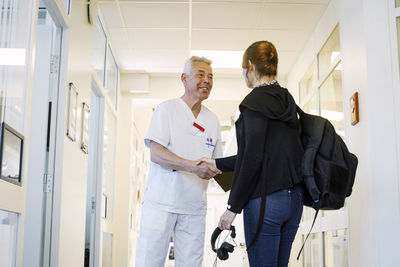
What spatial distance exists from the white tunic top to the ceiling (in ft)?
7.43

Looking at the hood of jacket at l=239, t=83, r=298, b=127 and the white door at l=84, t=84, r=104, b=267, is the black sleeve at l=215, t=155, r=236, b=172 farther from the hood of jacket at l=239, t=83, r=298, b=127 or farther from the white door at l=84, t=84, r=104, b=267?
the white door at l=84, t=84, r=104, b=267

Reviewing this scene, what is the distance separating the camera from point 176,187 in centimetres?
263

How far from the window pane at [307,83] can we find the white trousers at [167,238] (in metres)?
3.10

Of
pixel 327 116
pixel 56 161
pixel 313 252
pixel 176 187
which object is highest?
pixel 327 116

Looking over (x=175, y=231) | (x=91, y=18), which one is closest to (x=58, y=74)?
(x=91, y=18)

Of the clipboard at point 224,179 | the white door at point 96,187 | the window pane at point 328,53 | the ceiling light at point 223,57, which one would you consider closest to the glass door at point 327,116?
the window pane at point 328,53

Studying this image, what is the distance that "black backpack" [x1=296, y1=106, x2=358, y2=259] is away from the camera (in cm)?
199

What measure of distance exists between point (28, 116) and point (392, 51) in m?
2.20

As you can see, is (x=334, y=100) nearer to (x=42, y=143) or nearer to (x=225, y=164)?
(x=225, y=164)

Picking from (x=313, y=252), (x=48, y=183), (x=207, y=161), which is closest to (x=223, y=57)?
(x=313, y=252)

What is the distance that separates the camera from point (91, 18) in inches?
167

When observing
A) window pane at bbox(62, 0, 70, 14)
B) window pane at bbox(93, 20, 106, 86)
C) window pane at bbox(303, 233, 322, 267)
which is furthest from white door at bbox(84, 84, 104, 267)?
window pane at bbox(303, 233, 322, 267)

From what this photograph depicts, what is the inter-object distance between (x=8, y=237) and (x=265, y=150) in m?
1.19

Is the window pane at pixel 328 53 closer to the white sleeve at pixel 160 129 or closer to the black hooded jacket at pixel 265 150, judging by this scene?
the white sleeve at pixel 160 129
